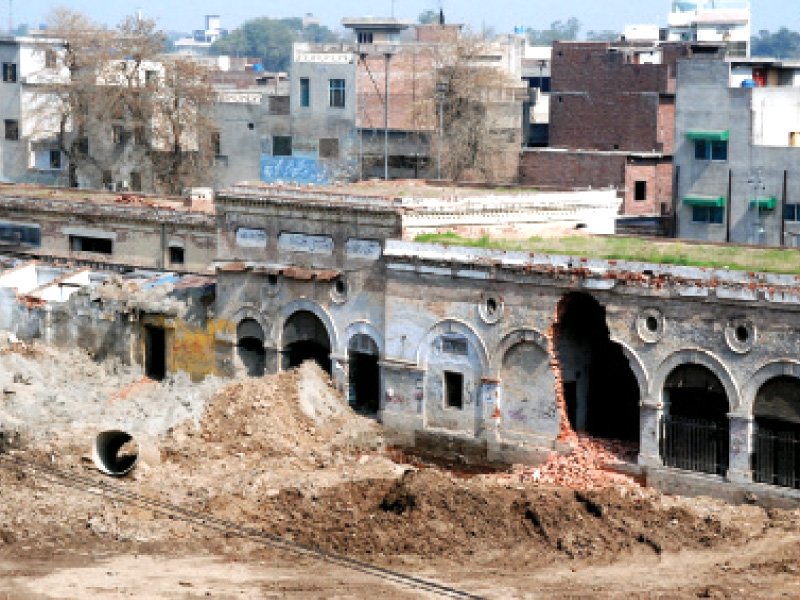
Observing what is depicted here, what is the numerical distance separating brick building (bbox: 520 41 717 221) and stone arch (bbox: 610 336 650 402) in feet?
70.4

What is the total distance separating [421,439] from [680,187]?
18.5 metres

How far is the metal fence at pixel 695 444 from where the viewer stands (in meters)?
32.6

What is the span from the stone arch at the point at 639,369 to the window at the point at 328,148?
30.2m

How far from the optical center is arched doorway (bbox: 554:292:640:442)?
116 feet

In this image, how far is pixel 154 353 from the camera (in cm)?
4253

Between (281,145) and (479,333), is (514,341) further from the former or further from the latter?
(281,145)

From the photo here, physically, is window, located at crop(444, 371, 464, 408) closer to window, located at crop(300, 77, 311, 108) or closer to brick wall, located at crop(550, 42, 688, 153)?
brick wall, located at crop(550, 42, 688, 153)

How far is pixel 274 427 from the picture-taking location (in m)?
36.9

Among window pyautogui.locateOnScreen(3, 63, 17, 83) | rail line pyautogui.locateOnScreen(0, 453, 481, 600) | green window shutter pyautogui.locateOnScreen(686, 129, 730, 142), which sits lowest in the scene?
rail line pyautogui.locateOnScreen(0, 453, 481, 600)

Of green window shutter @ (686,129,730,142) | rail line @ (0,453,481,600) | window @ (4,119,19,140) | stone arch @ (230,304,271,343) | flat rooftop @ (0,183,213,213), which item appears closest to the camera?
rail line @ (0,453,481,600)

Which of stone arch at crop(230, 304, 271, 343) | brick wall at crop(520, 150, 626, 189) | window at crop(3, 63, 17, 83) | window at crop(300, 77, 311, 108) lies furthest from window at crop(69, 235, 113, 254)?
window at crop(3, 63, 17, 83)

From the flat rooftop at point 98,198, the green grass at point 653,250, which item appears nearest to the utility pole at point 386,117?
the flat rooftop at point 98,198

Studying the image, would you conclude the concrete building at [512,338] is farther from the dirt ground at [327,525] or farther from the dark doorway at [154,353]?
the dark doorway at [154,353]

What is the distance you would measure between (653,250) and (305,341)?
8.62m
